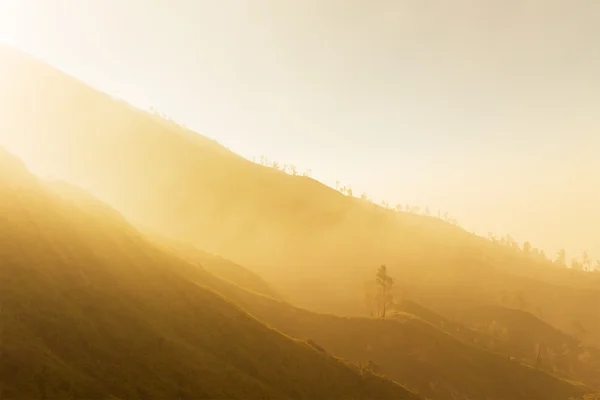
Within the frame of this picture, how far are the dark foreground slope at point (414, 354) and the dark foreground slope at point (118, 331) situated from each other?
83.2 ft

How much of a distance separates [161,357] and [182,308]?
55.9ft

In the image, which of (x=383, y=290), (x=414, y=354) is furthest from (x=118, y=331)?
(x=383, y=290)

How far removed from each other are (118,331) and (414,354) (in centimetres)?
7895

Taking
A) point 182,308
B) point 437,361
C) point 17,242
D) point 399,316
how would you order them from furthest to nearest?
point 399,316, point 437,361, point 182,308, point 17,242

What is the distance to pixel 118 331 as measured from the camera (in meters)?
55.5

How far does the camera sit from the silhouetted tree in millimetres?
143500

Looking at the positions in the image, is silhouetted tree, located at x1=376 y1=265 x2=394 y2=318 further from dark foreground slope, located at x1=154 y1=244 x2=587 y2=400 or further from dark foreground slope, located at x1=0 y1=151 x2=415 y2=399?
dark foreground slope, located at x1=0 y1=151 x2=415 y2=399

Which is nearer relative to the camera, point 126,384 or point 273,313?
point 126,384

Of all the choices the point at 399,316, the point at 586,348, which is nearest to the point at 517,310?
the point at 586,348

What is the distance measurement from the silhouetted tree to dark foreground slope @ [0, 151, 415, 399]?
72.4 metres

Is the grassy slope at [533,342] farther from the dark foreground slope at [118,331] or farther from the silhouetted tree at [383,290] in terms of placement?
the dark foreground slope at [118,331]

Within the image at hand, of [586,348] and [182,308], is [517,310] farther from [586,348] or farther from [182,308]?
Result: [182,308]

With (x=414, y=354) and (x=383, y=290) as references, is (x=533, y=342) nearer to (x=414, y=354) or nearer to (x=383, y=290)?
(x=383, y=290)

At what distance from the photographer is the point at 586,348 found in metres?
174
